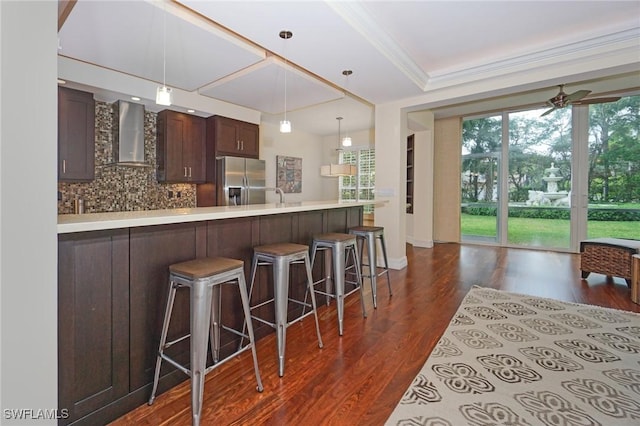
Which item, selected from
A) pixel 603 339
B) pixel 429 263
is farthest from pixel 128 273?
pixel 429 263

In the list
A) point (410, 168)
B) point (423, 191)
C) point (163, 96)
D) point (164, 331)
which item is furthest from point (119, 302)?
point (410, 168)

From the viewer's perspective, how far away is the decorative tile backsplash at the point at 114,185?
12.7 feet

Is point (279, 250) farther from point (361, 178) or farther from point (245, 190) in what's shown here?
point (361, 178)

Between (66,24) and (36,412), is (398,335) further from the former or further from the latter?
(66,24)

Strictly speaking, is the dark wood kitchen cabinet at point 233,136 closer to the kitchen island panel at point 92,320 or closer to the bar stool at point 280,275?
the bar stool at point 280,275

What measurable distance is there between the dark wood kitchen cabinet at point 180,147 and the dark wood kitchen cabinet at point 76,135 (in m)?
0.90

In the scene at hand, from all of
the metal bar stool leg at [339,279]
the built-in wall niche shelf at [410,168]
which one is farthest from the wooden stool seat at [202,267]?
the built-in wall niche shelf at [410,168]

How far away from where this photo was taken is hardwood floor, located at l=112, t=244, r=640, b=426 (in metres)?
1.59

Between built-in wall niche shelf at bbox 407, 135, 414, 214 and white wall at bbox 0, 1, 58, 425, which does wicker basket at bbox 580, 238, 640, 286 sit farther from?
white wall at bbox 0, 1, 58, 425

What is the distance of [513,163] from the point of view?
6.32 meters

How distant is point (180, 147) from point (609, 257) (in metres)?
5.86

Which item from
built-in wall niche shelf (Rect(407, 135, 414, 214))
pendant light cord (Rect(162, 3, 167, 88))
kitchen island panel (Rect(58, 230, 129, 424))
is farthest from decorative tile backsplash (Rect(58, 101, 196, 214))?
built-in wall niche shelf (Rect(407, 135, 414, 214))

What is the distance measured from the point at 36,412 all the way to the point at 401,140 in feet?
14.9

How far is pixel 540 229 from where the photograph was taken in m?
6.11
